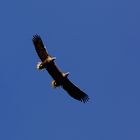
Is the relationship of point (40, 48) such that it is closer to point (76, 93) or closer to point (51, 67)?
point (51, 67)

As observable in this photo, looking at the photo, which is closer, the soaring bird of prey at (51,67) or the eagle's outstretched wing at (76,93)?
the soaring bird of prey at (51,67)

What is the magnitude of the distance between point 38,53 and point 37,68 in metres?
1.11

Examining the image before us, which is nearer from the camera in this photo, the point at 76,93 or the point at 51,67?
the point at 51,67

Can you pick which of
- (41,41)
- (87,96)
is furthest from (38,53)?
(87,96)

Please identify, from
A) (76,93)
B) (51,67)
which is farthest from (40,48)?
(76,93)

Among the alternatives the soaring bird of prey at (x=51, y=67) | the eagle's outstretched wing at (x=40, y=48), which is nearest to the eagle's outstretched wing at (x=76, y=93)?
the soaring bird of prey at (x=51, y=67)

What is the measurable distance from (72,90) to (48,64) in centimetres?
366

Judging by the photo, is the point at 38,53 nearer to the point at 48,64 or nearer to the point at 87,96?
the point at 48,64

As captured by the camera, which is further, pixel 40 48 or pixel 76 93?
pixel 76 93

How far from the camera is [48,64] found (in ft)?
210

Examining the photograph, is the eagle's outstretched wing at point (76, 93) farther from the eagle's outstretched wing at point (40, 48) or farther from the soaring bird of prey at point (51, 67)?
the eagle's outstretched wing at point (40, 48)

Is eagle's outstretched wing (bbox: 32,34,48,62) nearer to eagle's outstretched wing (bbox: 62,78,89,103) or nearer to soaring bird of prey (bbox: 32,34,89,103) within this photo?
soaring bird of prey (bbox: 32,34,89,103)

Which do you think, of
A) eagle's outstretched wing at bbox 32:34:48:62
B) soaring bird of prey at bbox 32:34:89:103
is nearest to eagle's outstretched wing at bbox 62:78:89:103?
soaring bird of prey at bbox 32:34:89:103

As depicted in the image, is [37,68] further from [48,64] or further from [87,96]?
[87,96]
